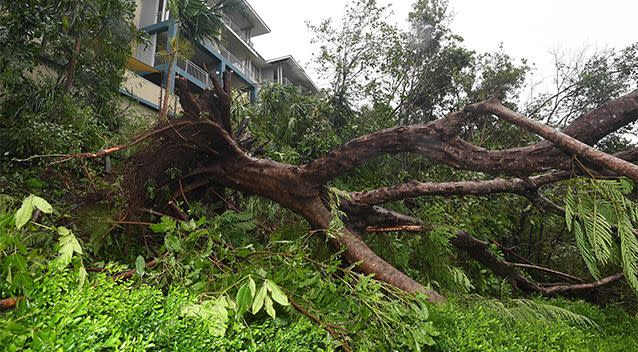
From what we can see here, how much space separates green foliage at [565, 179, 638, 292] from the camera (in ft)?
4.80

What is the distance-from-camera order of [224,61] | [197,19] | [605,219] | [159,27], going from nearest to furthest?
[605,219], [197,19], [159,27], [224,61]

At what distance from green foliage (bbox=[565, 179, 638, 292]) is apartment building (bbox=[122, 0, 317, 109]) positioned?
9.83 m

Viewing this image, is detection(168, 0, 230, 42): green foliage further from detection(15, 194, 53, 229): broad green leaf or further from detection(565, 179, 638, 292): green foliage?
detection(565, 179, 638, 292): green foliage

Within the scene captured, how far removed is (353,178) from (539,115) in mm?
7686

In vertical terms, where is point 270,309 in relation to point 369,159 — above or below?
below

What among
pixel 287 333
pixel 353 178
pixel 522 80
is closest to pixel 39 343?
pixel 287 333

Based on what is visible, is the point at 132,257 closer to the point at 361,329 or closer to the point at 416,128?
the point at 361,329

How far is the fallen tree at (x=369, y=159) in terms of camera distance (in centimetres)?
176

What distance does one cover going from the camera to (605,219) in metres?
1.56

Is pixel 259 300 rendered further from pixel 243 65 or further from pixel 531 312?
pixel 243 65

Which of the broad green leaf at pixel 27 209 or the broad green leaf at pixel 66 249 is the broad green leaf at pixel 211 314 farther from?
the broad green leaf at pixel 27 209

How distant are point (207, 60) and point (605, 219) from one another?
66.9ft

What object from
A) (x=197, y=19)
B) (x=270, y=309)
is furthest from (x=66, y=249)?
(x=197, y=19)

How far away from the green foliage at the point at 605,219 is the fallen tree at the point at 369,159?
0.10 meters
